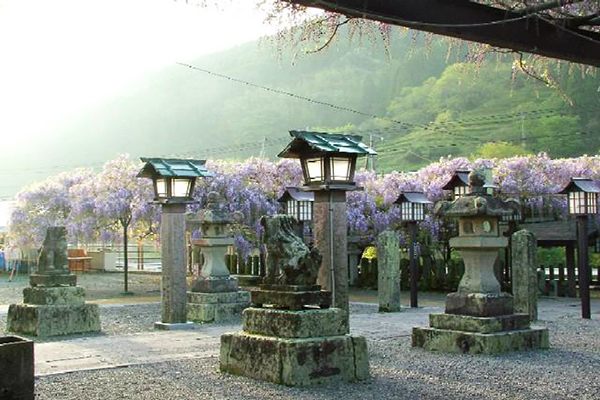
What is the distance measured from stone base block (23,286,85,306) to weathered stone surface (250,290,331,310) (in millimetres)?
4835

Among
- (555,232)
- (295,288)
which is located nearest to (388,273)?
(555,232)

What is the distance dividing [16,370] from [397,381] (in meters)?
3.59

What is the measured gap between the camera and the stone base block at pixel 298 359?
6.23 m

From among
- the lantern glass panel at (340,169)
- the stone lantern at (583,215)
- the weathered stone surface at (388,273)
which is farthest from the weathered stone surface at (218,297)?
the stone lantern at (583,215)

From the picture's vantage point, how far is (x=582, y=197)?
1281 cm

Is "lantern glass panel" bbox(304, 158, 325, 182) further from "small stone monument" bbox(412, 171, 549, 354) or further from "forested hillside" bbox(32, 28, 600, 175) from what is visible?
"forested hillside" bbox(32, 28, 600, 175)

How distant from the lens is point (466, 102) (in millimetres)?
64000

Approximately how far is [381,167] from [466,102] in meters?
10.3

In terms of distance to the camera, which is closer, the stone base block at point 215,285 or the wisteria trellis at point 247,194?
the stone base block at point 215,285

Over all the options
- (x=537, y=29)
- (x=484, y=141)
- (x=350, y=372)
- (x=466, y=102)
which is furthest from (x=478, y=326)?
(x=466, y=102)

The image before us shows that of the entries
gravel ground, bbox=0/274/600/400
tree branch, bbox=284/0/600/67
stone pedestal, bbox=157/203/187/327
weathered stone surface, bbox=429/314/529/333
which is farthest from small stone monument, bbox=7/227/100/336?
tree branch, bbox=284/0/600/67

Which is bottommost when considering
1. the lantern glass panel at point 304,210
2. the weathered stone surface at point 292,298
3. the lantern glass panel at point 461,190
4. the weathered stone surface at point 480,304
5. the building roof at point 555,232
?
the weathered stone surface at point 480,304

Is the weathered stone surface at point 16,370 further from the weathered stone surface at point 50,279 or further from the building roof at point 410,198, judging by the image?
the building roof at point 410,198

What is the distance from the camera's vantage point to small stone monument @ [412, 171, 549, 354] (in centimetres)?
843
